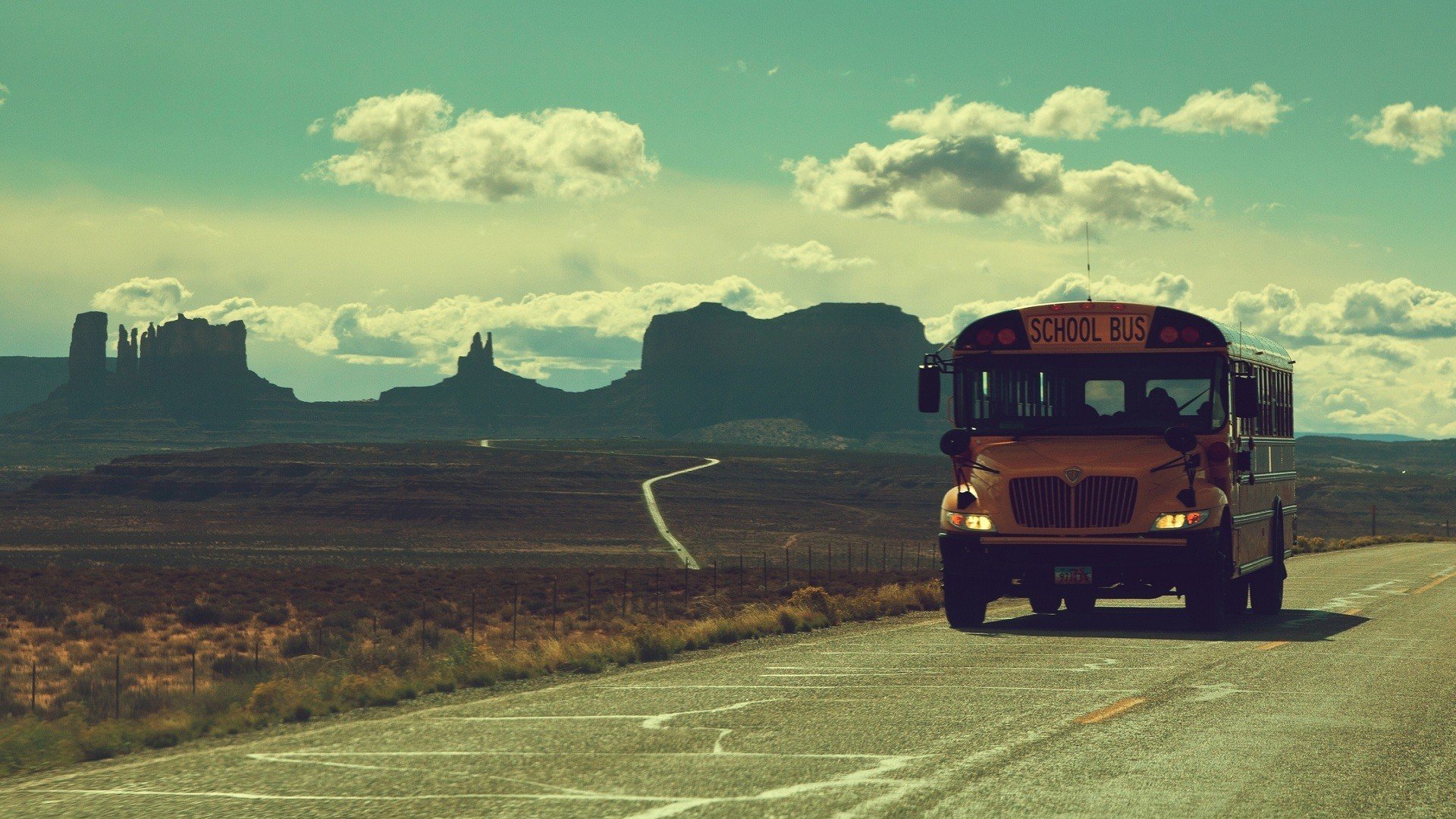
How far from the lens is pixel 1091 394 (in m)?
14.7

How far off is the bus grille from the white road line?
45.7 m

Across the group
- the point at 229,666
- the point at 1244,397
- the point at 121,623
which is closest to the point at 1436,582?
the point at 1244,397

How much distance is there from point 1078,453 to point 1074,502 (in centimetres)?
52

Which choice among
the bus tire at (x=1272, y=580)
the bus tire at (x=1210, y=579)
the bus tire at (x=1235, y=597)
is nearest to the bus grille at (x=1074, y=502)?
the bus tire at (x=1210, y=579)

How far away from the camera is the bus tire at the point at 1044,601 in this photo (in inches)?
567

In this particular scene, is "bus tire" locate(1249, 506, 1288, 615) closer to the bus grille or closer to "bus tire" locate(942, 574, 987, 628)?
"bus tire" locate(942, 574, 987, 628)

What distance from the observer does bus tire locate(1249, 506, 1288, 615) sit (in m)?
17.6

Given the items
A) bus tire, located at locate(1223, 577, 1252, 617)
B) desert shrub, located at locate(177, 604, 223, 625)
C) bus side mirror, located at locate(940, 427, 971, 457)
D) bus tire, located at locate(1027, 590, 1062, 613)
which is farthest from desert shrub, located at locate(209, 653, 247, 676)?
bus tire, located at locate(1223, 577, 1252, 617)

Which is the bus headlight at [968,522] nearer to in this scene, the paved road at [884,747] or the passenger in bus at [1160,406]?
the paved road at [884,747]

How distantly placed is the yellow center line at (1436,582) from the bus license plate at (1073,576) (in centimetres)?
1013

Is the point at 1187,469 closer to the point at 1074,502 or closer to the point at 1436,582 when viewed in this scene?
the point at 1074,502

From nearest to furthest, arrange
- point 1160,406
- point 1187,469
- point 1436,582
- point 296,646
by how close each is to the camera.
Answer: point 1187,469 → point 1160,406 → point 1436,582 → point 296,646

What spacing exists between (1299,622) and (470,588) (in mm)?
31626

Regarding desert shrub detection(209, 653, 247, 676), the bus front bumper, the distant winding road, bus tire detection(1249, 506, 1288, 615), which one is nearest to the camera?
the bus front bumper
